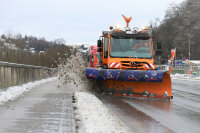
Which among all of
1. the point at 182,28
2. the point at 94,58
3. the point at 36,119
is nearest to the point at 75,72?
the point at 94,58

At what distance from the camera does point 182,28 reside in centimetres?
8625

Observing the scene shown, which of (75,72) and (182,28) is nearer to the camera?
(75,72)

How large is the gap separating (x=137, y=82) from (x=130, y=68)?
1.03m

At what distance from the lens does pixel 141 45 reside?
15.3 meters

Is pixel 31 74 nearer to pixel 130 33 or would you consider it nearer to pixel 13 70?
pixel 13 70

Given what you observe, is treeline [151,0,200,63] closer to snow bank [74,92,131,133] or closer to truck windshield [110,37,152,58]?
truck windshield [110,37,152,58]

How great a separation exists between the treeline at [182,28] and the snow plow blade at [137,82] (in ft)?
181

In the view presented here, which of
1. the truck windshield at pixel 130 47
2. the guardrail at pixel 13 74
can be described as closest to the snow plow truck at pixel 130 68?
the truck windshield at pixel 130 47

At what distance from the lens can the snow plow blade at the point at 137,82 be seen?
13.1m

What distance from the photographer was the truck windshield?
15.0m

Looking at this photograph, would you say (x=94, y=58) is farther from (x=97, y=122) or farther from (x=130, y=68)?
(x=97, y=122)

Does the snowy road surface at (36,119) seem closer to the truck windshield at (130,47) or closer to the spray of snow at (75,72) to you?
the truck windshield at (130,47)

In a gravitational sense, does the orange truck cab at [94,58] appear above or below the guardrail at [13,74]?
above

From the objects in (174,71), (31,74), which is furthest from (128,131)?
(174,71)
